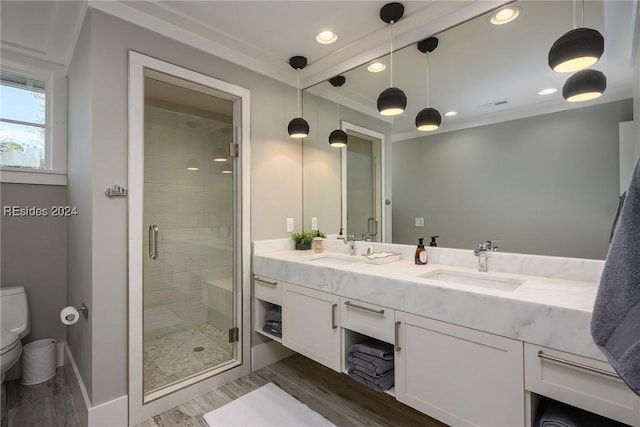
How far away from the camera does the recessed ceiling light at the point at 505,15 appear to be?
66.6 inches

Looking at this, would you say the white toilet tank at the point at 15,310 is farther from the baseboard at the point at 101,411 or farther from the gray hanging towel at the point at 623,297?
the gray hanging towel at the point at 623,297

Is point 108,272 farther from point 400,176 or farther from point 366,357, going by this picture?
point 400,176

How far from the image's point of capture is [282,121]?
274 centimetres

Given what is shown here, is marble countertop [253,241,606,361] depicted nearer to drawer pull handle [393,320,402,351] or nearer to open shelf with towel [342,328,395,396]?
drawer pull handle [393,320,402,351]

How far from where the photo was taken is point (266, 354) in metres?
2.58

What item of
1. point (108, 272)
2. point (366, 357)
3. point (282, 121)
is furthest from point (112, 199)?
point (366, 357)

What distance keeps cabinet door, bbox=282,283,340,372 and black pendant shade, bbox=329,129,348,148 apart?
1291 mm

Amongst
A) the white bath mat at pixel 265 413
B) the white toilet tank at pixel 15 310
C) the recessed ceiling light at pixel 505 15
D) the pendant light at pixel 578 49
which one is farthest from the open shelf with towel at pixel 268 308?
the recessed ceiling light at pixel 505 15

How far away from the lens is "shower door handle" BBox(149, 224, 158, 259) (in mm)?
2225

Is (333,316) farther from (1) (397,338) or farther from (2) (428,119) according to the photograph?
(2) (428,119)

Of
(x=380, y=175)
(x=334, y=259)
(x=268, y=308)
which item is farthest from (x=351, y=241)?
(x=268, y=308)

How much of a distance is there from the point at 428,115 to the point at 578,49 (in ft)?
2.67

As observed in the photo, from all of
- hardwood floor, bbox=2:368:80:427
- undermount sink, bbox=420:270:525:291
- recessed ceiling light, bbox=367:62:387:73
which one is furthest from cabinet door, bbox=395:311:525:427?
Result: hardwood floor, bbox=2:368:80:427

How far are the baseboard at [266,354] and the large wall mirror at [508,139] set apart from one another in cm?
128
